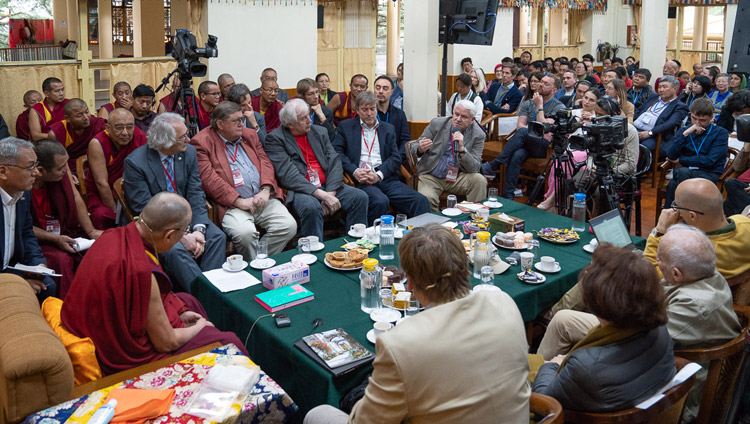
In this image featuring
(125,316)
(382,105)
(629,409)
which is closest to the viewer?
(629,409)

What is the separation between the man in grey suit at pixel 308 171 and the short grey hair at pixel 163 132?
0.90m

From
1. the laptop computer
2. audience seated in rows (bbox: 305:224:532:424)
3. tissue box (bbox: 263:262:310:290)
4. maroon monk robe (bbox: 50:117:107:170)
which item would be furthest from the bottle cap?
maroon monk robe (bbox: 50:117:107:170)

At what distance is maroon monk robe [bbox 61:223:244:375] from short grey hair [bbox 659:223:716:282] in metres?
1.93

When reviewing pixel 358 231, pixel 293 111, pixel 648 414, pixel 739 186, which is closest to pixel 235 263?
pixel 358 231

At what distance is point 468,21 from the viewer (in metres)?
5.80

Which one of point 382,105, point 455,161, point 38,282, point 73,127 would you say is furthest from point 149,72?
point 38,282

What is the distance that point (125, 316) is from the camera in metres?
2.38

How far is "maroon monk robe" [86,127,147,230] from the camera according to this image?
164 inches

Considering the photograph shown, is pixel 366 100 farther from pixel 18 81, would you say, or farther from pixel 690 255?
pixel 18 81

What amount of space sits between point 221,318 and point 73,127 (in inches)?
119

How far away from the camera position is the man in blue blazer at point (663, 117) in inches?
260

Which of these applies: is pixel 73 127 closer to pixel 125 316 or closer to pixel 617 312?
pixel 125 316

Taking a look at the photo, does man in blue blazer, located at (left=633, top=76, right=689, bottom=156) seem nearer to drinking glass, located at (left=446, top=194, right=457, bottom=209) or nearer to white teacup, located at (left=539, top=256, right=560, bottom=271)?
drinking glass, located at (left=446, top=194, right=457, bottom=209)

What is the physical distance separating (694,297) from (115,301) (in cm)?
209
